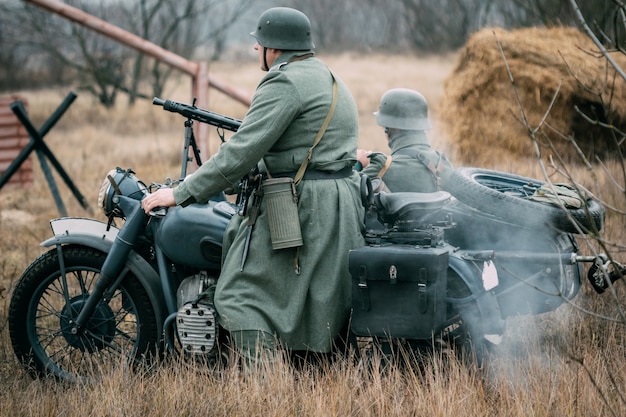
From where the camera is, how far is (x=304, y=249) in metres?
4.34

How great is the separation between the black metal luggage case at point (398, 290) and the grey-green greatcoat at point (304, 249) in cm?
20

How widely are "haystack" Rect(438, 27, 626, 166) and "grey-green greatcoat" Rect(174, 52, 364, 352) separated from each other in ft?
21.5

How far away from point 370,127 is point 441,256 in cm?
1431

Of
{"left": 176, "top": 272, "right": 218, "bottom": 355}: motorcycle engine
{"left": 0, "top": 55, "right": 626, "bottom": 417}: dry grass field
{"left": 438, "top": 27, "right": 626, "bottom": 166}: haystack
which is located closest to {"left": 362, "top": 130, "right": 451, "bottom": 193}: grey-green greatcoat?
{"left": 0, "top": 55, "right": 626, "bottom": 417}: dry grass field

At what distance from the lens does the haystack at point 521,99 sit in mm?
10922

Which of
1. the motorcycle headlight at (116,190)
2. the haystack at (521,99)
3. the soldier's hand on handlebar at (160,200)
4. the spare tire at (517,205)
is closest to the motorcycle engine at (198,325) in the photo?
the soldier's hand on handlebar at (160,200)

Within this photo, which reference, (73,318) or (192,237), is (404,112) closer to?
(192,237)

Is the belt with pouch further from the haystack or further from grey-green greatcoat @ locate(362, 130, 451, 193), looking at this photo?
the haystack

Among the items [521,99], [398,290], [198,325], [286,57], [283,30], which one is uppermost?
[283,30]

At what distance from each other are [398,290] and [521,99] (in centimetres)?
749

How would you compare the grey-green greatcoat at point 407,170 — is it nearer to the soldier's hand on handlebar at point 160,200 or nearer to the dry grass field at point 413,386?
the dry grass field at point 413,386

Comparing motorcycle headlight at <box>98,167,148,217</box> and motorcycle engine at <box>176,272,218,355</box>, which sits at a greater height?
motorcycle headlight at <box>98,167,148,217</box>

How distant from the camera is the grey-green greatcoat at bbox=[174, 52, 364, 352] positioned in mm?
4281

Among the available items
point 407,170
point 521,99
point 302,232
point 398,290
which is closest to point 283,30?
point 302,232
